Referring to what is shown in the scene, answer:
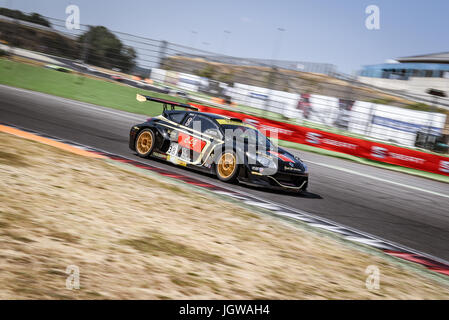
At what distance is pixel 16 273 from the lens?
117 inches

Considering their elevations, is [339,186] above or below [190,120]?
below

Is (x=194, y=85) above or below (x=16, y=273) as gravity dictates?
above

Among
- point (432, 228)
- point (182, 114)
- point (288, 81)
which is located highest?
point (288, 81)

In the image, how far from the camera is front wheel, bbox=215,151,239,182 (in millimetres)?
7465

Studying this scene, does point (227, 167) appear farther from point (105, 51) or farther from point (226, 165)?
point (105, 51)

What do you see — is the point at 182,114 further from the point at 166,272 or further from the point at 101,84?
the point at 101,84

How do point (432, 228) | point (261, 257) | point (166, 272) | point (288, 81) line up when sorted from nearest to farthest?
1. point (166, 272)
2. point (261, 257)
3. point (432, 228)
4. point (288, 81)

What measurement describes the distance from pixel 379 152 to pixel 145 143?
8.23m

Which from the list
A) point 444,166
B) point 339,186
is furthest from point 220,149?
point 444,166

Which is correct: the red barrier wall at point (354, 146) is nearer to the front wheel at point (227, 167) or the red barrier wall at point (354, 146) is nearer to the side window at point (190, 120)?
the side window at point (190, 120)

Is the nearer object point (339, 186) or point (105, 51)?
point (339, 186)

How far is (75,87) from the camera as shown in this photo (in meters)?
17.2
